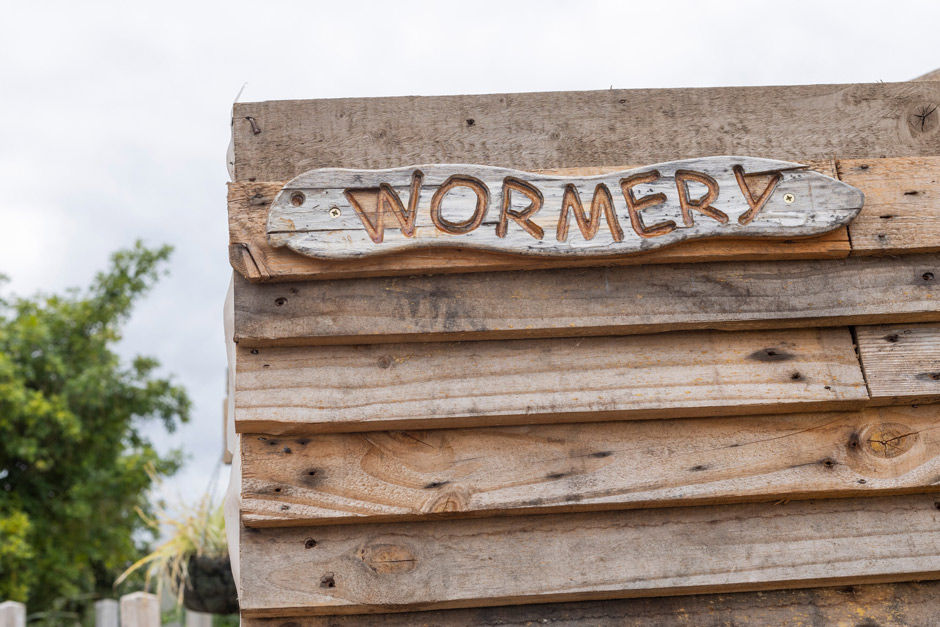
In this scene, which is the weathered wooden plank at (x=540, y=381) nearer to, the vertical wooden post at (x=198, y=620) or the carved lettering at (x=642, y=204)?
the carved lettering at (x=642, y=204)

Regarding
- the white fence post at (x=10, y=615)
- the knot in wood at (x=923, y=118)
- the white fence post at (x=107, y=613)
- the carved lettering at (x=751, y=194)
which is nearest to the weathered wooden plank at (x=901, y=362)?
the carved lettering at (x=751, y=194)

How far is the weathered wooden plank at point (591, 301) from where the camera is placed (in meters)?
1.52

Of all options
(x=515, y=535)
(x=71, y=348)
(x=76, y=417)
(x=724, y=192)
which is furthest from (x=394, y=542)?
(x=71, y=348)

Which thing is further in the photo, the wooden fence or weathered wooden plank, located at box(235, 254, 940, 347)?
the wooden fence

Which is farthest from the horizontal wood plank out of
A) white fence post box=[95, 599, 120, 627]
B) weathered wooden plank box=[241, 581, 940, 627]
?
white fence post box=[95, 599, 120, 627]

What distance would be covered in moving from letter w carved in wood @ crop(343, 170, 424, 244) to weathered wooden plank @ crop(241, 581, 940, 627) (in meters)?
0.75

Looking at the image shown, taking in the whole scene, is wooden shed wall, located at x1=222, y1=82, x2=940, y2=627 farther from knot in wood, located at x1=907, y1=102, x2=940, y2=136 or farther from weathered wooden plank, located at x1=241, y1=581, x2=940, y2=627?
knot in wood, located at x1=907, y1=102, x2=940, y2=136

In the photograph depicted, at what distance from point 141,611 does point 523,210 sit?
9.66ft

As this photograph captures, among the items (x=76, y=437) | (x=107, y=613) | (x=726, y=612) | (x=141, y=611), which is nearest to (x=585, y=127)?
(x=726, y=612)

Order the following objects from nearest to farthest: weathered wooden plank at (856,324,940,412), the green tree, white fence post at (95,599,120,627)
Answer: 1. weathered wooden plank at (856,324,940,412)
2. white fence post at (95,599,120,627)
3. the green tree

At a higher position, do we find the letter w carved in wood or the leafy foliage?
the letter w carved in wood

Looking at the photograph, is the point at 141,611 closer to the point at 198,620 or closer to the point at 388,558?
the point at 198,620

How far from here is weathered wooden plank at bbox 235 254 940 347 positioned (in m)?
1.52

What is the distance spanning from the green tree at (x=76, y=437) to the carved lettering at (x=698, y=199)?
674 cm
